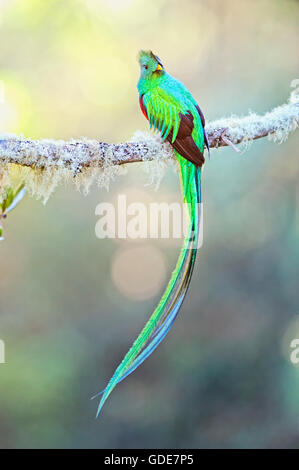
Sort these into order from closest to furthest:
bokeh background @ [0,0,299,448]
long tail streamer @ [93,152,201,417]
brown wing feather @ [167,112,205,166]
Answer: long tail streamer @ [93,152,201,417] < brown wing feather @ [167,112,205,166] < bokeh background @ [0,0,299,448]

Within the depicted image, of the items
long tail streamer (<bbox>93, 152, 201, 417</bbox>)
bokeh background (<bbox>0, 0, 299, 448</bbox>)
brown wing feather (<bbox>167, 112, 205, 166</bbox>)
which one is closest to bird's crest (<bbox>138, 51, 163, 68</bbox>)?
brown wing feather (<bbox>167, 112, 205, 166</bbox>)

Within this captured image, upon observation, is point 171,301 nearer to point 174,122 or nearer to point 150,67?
point 174,122

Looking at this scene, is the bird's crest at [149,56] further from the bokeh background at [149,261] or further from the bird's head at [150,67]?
the bokeh background at [149,261]

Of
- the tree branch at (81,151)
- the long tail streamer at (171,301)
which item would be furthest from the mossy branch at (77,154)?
the long tail streamer at (171,301)

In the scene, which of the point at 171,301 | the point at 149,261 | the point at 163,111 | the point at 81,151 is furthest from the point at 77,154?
the point at 149,261

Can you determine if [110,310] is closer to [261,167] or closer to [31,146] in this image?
[261,167]

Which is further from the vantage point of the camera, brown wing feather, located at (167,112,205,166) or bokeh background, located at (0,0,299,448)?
bokeh background, located at (0,0,299,448)

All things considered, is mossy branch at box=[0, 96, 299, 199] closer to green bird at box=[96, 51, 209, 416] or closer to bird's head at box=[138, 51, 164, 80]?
green bird at box=[96, 51, 209, 416]

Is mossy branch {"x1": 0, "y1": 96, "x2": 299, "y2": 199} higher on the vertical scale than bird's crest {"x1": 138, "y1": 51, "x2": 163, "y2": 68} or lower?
lower
